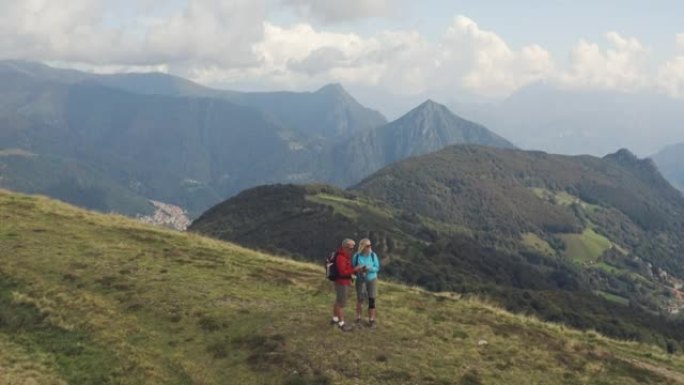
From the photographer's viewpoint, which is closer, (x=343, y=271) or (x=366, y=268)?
(x=343, y=271)

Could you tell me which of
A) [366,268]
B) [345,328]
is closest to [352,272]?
[366,268]

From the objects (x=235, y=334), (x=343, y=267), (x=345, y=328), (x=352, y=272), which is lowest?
(x=235, y=334)

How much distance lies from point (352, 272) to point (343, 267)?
18.4 inches

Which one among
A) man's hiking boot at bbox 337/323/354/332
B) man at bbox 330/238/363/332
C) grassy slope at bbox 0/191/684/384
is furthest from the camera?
man's hiking boot at bbox 337/323/354/332

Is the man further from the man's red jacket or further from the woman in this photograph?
the woman

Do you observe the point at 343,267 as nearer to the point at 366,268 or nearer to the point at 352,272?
the point at 352,272

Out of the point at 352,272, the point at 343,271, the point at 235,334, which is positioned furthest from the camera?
the point at 235,334

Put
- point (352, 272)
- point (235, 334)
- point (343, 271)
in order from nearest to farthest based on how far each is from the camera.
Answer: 1. point (343, 271)
2. point (352, 272)
3. point (235, 334)

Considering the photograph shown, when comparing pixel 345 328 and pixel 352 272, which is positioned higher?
pixel 352 272

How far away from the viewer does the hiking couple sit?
2692 centimetres

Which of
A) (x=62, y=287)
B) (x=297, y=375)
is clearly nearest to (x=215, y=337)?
(x=297, y=375)

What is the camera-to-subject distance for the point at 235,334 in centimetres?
2719

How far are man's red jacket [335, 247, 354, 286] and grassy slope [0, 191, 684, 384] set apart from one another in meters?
2.40

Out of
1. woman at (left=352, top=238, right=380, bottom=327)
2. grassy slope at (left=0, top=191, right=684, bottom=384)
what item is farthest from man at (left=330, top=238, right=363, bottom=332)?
grassy slope at (left=0, top=191, right=684, bottom=384)
